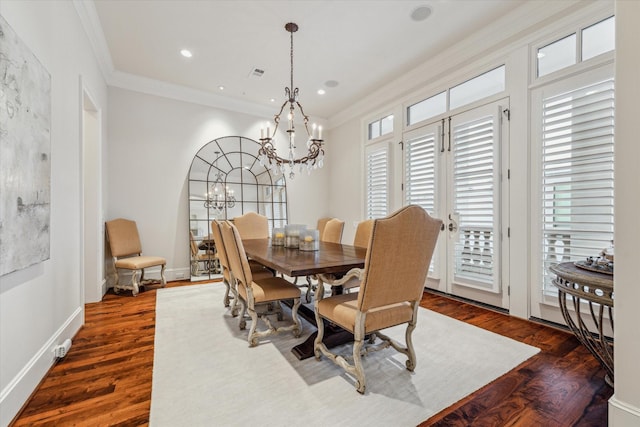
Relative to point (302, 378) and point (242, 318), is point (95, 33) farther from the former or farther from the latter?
point (302, 378)

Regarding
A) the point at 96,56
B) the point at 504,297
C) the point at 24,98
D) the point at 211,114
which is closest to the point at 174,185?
the point at 211,114

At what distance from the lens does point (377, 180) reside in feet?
16.0

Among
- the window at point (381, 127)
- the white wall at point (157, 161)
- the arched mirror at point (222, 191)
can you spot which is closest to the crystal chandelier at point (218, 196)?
the arched mirror at point (222, 191)

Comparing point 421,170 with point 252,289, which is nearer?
point 252,289

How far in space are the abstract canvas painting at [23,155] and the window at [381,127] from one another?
413cm

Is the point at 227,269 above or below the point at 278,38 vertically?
below

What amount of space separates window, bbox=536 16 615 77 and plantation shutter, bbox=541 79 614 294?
0.30 metres

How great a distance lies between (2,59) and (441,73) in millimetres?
4043

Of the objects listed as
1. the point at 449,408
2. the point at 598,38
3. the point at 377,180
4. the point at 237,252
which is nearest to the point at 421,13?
Result: the point at 598,38

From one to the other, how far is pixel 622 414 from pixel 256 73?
4660 mm

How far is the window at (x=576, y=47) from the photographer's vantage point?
241cm

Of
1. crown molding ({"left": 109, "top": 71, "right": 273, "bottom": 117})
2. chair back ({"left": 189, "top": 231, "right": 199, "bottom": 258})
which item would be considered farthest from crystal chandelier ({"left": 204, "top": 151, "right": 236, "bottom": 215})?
crown molding ({"left": 109, "top": 71, "right": 273, "bottom": 117})

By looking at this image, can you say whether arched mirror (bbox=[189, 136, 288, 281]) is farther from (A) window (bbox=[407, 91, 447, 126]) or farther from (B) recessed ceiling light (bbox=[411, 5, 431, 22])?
(B) recessed ceiling light (bbox=[411, 5, 431, 22])

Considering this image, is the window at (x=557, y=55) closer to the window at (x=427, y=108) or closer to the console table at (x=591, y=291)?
the window at (x=427, y=108)
